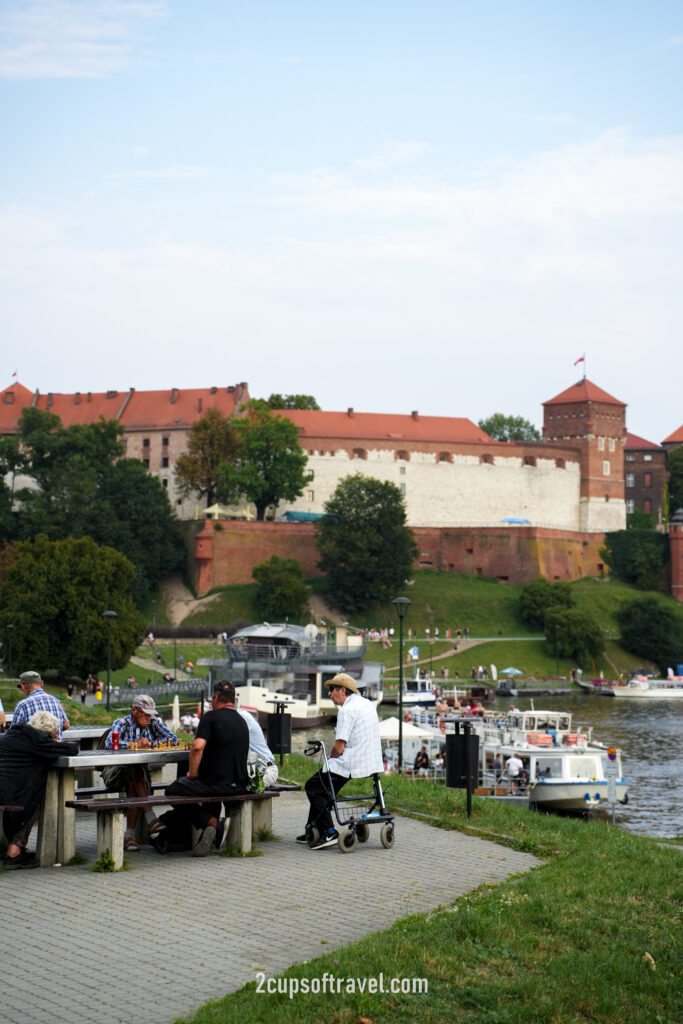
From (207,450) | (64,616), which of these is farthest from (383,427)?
(64,616)

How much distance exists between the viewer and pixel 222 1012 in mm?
6305

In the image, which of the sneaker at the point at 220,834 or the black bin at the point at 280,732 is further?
the black bin at the point at 280,732

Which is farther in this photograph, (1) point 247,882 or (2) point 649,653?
(2) point 649,653

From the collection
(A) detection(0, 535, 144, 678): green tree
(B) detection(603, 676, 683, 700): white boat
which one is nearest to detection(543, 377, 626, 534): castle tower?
(B) detection(603, 676, 683, 700): white boat

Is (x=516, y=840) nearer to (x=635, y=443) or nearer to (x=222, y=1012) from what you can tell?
(x=222, y=1012)

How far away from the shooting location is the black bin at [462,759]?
12.4 metres

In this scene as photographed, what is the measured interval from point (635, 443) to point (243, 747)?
112 m

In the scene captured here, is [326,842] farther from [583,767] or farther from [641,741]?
[641,741]

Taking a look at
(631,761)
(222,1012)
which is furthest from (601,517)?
(222,1012)

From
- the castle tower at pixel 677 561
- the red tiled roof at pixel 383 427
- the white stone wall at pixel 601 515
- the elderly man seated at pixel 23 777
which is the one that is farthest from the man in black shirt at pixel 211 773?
the white stone wall at pixel 601 515

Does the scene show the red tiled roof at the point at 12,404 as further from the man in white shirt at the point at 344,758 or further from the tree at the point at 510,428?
the man in white shirt at the point at 344,758

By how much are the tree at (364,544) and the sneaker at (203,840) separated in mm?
67378

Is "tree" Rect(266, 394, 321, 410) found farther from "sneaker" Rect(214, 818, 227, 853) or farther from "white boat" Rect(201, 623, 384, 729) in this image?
"sneaker" Rect(214, 818, 227, 853)

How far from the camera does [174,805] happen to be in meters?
10.1
